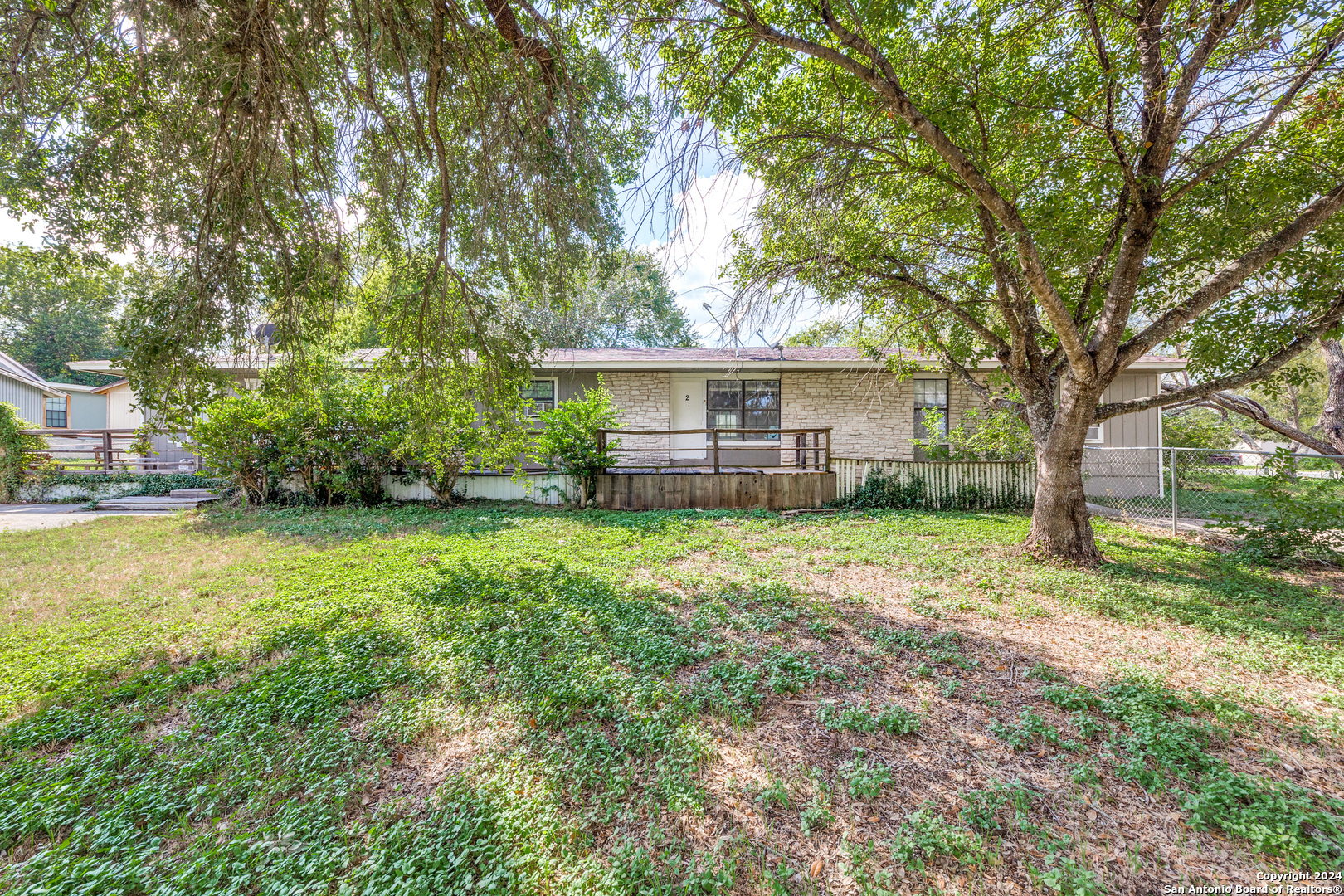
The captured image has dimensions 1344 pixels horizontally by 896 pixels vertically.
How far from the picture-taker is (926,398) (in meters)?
12.0

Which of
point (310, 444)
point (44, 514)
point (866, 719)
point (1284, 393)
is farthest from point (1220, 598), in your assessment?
point (44, 514)

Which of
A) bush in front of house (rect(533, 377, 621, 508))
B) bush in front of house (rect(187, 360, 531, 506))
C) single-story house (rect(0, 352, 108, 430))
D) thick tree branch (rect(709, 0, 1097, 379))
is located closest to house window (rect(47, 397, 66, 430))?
single-story house (rect(0, 352, 108, 430))

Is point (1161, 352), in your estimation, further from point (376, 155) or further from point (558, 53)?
point (376, 155)

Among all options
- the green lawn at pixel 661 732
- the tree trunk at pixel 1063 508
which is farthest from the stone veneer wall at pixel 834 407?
the green lawn at pixel 661 732

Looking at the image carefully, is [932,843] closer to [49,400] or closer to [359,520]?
[359,520]

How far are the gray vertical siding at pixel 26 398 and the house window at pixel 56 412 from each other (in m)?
0.25

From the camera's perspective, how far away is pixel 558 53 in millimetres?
3332

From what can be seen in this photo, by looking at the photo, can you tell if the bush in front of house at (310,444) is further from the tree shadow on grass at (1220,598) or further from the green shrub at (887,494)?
the tree shadow on grass at (1220,598)

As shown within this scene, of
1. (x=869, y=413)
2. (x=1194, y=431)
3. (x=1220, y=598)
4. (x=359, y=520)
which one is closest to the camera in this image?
(x=1220, y=598)

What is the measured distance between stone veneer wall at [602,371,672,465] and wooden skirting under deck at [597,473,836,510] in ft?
9.38

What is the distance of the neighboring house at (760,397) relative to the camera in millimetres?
11547

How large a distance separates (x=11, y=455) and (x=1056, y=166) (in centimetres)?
1854

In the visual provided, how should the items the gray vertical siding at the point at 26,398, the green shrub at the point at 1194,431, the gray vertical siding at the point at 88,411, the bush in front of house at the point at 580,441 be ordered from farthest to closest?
the gray vertical siding at the point at 88,411
the gray vertical siding at the point at 26,398
the green shrub at the point at 1194,431
the bush in front of house at the point at 580,441

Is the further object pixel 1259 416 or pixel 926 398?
pixel 926 398
